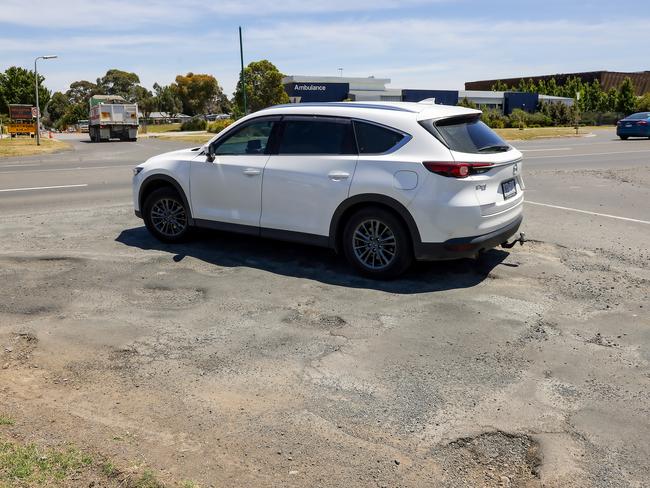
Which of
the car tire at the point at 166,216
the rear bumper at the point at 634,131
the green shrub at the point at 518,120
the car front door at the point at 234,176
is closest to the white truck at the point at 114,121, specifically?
the rear bumper at the point at 634,131

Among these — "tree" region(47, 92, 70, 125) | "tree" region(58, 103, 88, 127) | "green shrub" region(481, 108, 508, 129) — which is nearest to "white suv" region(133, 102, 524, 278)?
"green shrub" region(481, 108, 508, 129)

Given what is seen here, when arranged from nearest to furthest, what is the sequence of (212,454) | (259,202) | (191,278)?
(212,454)
(191,278)
(259,202)

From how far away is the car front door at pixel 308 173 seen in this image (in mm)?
6723

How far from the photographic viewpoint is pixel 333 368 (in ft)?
14.9

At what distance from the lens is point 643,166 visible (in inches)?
742

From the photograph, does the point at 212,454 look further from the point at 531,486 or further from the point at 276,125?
the point at 276,125

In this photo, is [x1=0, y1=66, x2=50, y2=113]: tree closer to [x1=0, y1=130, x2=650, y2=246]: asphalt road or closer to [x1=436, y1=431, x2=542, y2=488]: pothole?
[x1=0, y1=130, x2=650, y2=246]: asphalt road

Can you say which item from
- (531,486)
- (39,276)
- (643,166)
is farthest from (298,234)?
(643,166)

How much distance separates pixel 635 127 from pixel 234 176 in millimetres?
32079

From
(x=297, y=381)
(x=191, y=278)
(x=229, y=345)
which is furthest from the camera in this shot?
(x=191, y=278)

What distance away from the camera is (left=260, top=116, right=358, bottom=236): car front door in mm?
6723

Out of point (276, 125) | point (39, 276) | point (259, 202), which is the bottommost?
point (39, 276)

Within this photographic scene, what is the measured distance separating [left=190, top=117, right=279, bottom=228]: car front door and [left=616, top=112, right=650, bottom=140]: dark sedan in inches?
1245

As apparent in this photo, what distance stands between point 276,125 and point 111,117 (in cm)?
4020
